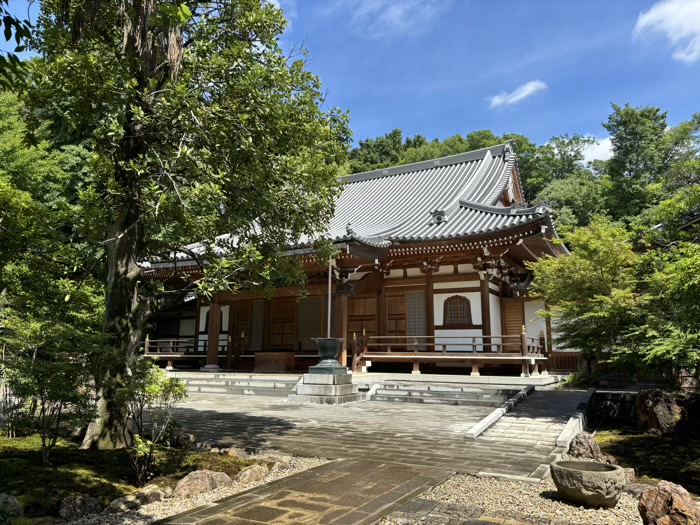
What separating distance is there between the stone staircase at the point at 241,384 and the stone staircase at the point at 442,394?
107 inches

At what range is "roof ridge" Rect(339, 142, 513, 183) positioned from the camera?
23234 millimetres

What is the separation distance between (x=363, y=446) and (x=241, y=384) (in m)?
9.04

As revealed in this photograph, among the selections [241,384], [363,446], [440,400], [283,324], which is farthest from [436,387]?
[283,324]

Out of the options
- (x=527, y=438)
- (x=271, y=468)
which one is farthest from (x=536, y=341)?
(x=271, y=468)

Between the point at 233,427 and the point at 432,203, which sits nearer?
the point at 233,427

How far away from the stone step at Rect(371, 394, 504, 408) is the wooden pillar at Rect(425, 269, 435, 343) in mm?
4329

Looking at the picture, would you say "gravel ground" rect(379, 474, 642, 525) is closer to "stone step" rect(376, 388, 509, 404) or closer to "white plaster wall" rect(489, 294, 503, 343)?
"stone step" rect(376, 388, 509, 404)

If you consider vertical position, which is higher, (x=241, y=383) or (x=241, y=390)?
(x=241, y=383)

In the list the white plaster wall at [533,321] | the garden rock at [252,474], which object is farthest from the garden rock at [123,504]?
the white plaster wall at [533,321]

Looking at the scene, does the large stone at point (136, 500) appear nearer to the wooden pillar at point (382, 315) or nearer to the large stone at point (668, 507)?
the large stone at point (668, 507)

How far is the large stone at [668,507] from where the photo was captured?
11.6 feet

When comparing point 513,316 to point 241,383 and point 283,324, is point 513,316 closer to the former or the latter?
point 283,324

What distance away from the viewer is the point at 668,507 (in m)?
3.60

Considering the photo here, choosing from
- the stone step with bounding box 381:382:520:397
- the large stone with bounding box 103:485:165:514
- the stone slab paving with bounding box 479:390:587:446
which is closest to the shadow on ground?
the large stone with bounding box 103:485:165:514
